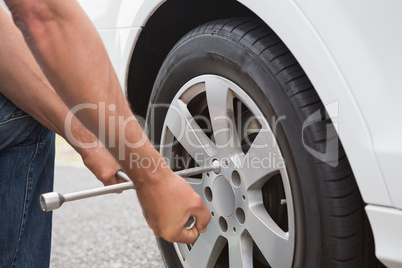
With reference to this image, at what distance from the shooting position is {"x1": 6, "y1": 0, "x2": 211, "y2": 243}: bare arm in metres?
1.01

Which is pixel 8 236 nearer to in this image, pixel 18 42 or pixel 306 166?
pixel 18 42

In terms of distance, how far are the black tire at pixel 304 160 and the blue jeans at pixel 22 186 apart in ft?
1.99

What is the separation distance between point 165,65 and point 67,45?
2.46 ft

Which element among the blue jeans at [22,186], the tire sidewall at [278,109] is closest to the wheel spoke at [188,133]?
the tire sidewall at [278,109]

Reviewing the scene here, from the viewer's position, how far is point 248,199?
1.47 meters

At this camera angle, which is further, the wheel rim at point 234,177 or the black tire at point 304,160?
the wheel rim at point 234,177

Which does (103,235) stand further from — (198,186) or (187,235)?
(187,235)

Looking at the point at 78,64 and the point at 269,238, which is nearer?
the point at 78,64

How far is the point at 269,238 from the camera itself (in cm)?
142

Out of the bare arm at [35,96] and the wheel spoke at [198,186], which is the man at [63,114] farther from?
the wheel spoke at [198,186]

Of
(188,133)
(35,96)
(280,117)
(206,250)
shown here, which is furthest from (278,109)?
(35,96)

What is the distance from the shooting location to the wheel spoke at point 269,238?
4.50 feet

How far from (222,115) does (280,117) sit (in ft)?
0.87

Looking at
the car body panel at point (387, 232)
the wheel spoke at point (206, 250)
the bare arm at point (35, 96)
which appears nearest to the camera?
the car body panel at point (387, 232)
